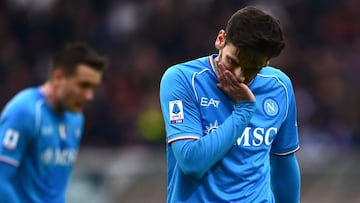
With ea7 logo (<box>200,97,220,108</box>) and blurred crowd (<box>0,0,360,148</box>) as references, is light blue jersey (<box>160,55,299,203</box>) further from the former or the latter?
blurred crowd (<box>0,0,360,148</box>)

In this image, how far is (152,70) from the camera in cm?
1309

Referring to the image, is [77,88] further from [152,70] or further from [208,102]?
[152,70]

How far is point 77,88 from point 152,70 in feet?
20.3

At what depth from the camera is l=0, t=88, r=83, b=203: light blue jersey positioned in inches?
250

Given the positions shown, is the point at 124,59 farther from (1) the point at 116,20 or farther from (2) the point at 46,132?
(2) the point at 46,132

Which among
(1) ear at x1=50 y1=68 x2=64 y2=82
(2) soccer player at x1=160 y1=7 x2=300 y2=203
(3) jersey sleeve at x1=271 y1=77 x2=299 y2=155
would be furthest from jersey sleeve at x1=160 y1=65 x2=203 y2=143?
(1) ear at x1=50 y1=68 x2=64 y2=82

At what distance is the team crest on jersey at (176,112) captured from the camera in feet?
14.5

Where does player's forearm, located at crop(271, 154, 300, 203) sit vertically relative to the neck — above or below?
below

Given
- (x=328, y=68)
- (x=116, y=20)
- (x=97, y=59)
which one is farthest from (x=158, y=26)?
(x=97, y=59)

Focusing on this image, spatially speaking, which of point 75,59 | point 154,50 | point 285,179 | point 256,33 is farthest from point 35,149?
point 154,50

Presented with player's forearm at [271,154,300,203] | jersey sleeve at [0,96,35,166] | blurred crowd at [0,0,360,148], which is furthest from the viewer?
blurred crowd at [0,0,360,148]

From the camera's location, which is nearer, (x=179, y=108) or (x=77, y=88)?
(x=179, y=108)

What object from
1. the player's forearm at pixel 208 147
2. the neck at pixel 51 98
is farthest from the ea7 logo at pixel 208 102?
the neck at pixel 51 98

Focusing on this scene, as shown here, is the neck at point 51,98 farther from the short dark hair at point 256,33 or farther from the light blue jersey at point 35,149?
the short dark hair at point 256,33
